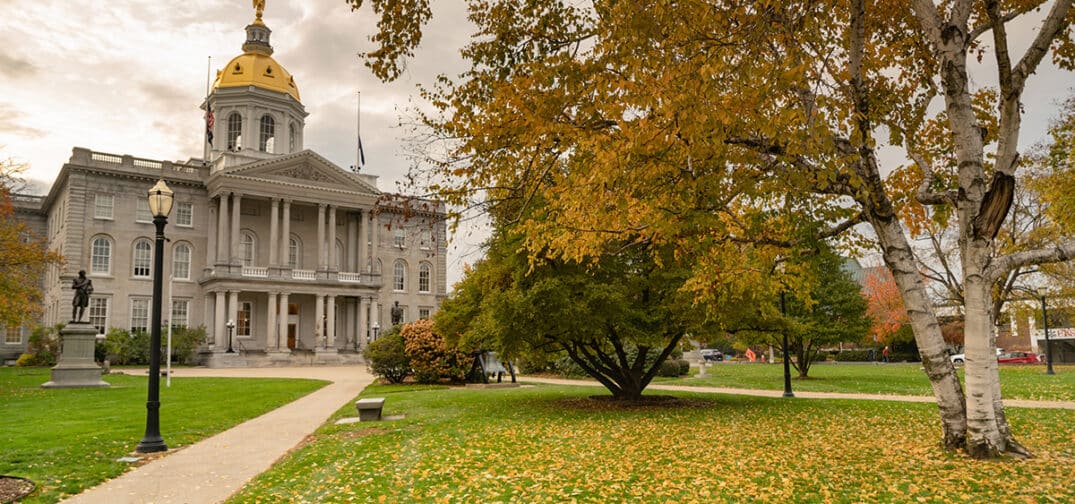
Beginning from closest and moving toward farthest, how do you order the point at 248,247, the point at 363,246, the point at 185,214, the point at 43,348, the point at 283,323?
the point at 43,348
the point at 283,323
the point at 185,214
the point at 248,247
the point at 363,246

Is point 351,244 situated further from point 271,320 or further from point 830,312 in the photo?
point 830,312

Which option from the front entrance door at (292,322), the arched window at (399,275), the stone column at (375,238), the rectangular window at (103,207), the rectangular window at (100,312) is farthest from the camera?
the arched window at (399,275)

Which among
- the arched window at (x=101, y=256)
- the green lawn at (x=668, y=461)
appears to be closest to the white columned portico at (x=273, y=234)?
the arched window at (x=101, y=256)

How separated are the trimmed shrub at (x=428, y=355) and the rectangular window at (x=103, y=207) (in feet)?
119

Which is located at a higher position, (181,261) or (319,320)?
(181,261)

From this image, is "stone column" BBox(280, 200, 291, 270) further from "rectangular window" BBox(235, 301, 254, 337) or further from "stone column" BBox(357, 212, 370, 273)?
"stone column" BBox(357, 212, 370, 273)

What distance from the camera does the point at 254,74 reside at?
62.0 m

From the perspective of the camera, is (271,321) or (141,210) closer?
(271,321)

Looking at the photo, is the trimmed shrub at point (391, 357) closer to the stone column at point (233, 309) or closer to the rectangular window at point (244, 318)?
the stone column at point (233, 309)

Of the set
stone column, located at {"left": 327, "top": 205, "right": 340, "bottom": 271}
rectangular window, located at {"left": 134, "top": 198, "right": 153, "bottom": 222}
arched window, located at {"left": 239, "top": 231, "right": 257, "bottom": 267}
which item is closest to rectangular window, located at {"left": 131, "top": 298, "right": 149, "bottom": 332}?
rectangular window, located at {"left": 134, "top": 198, "right": 153, "bottom": 222}

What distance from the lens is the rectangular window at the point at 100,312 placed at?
50.6 meters

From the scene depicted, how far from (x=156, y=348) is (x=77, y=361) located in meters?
17.8

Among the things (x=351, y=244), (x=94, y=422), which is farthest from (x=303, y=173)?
(x=94, y=422)

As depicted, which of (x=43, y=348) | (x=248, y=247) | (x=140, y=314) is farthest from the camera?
(x=248, y=247)
